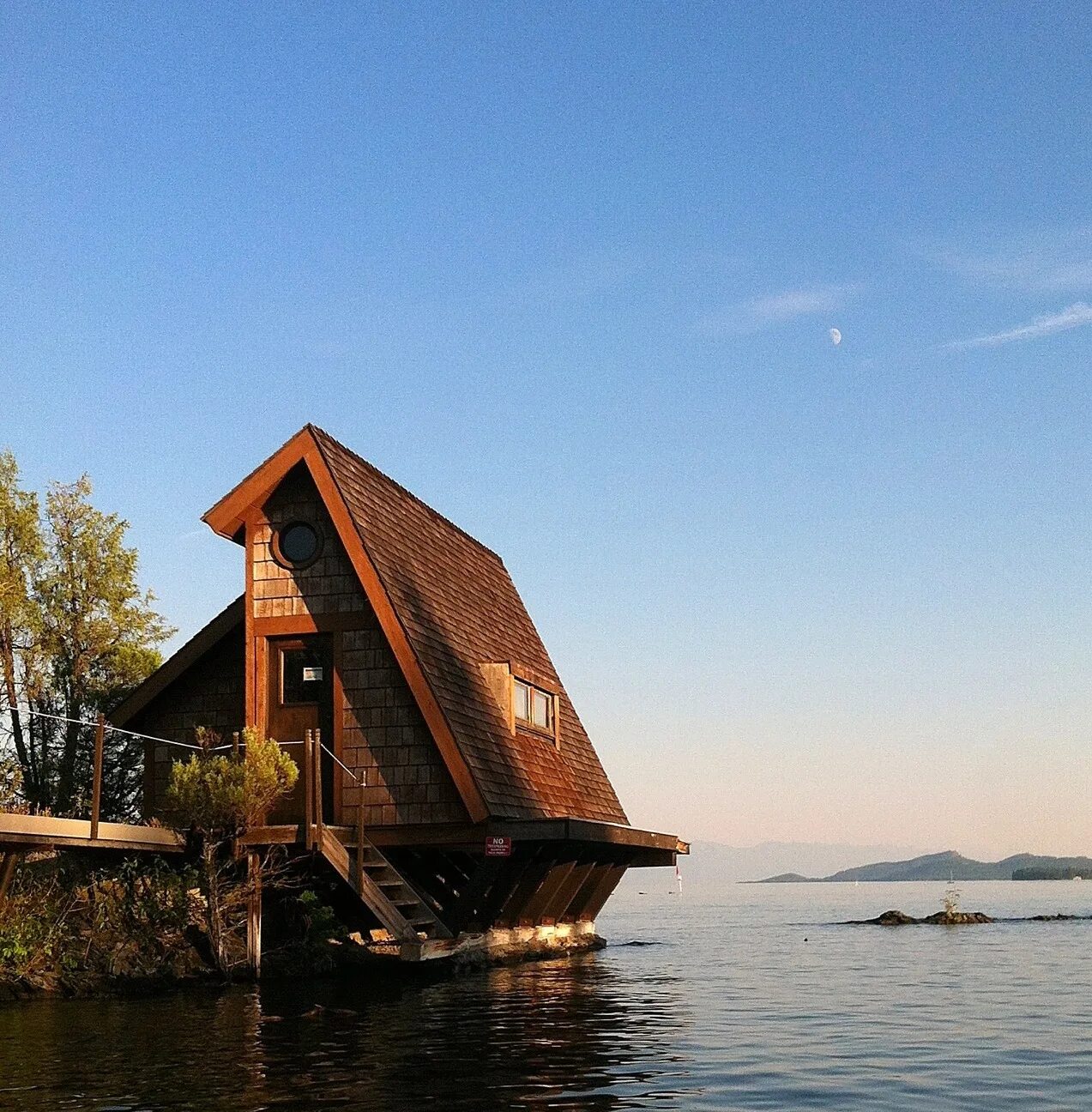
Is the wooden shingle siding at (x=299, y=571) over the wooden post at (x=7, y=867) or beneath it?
over

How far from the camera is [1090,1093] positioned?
37.0 ft

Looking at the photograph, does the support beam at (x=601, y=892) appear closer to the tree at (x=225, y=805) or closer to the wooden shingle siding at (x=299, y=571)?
the wooden shingle siding at (x=299, y=571)

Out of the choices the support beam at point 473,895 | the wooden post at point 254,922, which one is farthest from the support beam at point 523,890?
the wooden post at point 254,922

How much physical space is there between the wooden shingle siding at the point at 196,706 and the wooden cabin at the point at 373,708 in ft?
0.11

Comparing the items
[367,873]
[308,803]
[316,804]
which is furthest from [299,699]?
[308,803]

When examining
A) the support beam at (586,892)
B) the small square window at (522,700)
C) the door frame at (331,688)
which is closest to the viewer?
the door frame at (331,688)

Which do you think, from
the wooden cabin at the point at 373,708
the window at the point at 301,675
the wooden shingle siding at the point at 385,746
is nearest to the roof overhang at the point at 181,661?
the wooden cabin at the point at 373,708

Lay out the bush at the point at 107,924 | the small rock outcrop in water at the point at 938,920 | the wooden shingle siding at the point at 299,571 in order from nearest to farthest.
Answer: the bush at the point at 107,924 < the wooden shingle siding at the point at 299,571 < the small rock outcrop in water at the point at 938,920

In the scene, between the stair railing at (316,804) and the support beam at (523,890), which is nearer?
the stair railing at (316,804)

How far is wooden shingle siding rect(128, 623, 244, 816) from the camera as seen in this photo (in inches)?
988

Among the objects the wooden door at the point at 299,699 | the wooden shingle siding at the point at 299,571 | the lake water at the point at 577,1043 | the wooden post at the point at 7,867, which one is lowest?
the lake water at the point at 577,1043

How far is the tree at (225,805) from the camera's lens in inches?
806

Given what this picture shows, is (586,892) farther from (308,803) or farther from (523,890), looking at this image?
(308,803)

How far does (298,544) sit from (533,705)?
21.4 feet
